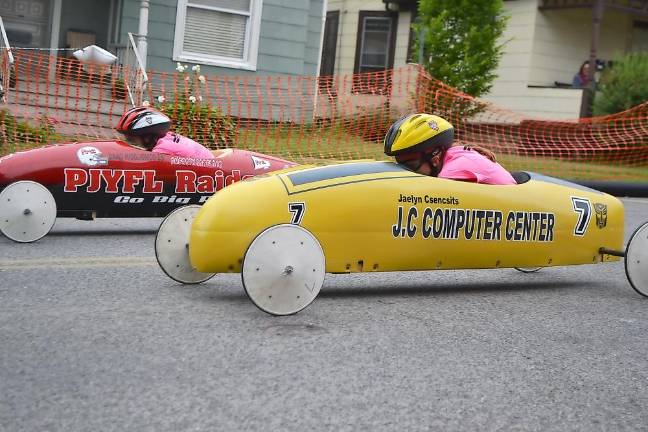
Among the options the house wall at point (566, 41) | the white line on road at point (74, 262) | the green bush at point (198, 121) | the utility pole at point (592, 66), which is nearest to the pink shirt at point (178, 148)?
the white line on road at point (74, 262)

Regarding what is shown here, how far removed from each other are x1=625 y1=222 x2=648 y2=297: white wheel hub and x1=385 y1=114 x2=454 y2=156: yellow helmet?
5.17ft

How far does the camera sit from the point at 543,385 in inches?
184

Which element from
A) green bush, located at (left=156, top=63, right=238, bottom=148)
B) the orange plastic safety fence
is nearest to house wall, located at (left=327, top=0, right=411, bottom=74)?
the orange plastic safety fence

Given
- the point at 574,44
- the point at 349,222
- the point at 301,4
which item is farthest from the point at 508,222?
the point at 574,44

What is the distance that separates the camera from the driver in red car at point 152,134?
919 centimetres

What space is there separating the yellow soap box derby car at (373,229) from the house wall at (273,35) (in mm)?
13190

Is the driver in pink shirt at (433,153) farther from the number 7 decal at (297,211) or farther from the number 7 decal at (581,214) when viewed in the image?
the number 7 decal at (297,211)

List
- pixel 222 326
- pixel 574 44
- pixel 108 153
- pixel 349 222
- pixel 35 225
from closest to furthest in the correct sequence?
pixel 222 326 < pixel 349 222 < pixel 35 225 < pixel 108 153 < pixel 574 44

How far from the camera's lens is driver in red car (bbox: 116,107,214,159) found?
9.19 metres

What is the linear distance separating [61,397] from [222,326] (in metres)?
1.45

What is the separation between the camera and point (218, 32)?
19.8 m

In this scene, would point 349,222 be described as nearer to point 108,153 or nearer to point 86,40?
point 108,153

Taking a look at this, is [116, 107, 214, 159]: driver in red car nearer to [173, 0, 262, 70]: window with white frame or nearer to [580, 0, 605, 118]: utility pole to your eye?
[173, 0, 262, 70]: window with white frame

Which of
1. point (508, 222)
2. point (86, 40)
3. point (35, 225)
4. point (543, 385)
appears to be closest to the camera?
point (543, 385)
